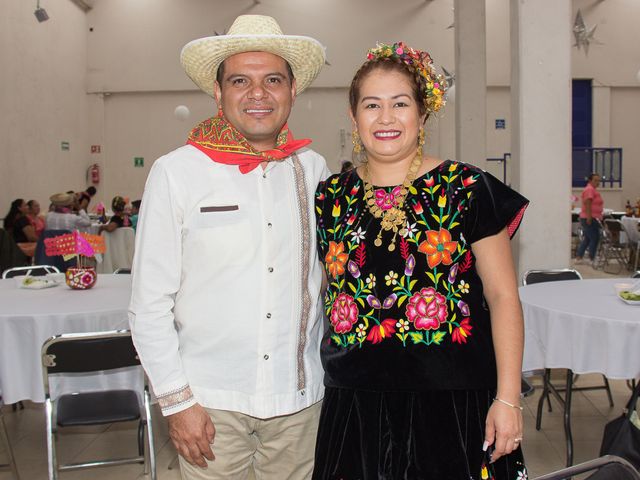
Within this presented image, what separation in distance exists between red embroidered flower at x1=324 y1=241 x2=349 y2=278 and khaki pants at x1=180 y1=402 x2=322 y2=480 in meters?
0.39

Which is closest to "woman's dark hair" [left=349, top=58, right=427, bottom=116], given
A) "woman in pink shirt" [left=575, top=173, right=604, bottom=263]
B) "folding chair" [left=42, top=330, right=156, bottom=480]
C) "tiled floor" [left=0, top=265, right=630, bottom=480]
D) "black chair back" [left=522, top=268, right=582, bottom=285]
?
"folding chair" [left=42, top=330, right=156, bottom=480]

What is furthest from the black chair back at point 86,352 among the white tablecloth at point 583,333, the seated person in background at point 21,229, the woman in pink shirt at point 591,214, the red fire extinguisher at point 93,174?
the red fire extinguisher at point 93,174

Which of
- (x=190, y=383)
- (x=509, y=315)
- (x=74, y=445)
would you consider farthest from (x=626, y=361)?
(x=74, y=445)

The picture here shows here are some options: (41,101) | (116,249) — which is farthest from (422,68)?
(41,101)

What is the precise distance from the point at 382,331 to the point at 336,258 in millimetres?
216

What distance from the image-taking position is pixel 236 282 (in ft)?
5.60

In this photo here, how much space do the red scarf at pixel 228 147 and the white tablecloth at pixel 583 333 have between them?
2.02 m

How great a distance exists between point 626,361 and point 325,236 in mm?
2044

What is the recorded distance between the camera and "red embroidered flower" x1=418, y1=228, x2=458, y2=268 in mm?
1612

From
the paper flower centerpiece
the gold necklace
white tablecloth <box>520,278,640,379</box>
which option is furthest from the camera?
the paper flower centerpiece

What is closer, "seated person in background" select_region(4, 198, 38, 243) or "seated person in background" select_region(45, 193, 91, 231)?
"seated person in background" select_region(45, 193, 91, 231)

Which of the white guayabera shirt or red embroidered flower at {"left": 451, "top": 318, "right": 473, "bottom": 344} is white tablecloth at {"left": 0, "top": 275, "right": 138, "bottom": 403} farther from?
red embroidered flower at {"left": 451, "top": 318, "right": 473, "bottom": 344}

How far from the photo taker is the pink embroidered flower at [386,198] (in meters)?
1.67

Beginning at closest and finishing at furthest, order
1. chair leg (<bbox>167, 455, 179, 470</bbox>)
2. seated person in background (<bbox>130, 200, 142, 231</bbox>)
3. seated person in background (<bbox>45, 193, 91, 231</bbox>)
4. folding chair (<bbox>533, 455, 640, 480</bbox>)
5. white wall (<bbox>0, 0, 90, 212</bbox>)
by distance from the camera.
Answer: folding chair (<bbox>533, 455, 640, 480</bbox>) < chair leg (<bbox>167, 455, 179, 470</bbox>) < seated person in background (<bbox>45, 193, 91, 231</bbox>) < seated person in background (<bbox>130, 200, 142, 231</bbox>) < white wall (<bbox>0, 0, 90, 212</bbox>)
